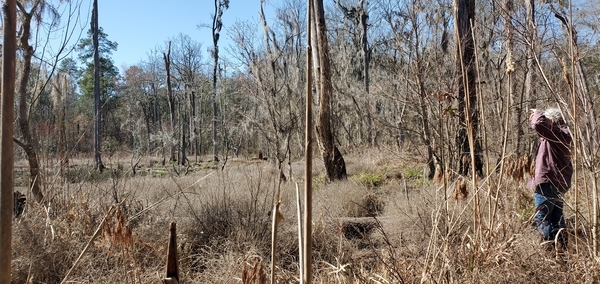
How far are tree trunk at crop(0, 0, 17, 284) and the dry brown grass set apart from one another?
971 millimetres

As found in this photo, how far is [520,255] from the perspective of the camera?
2740mm

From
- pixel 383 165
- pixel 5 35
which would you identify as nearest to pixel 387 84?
pixel 383 165

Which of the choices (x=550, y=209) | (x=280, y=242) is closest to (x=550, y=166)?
(x=550, y=209)

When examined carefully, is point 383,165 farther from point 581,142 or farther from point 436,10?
point 581,142

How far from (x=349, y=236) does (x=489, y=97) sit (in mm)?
3465

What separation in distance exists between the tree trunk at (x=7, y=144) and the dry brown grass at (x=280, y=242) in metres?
0.97

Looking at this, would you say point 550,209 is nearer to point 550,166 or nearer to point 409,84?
point 550,166

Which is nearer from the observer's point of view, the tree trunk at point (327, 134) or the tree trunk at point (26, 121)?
the tree trunk at point (26, 121)

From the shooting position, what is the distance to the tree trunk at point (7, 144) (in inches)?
26.5

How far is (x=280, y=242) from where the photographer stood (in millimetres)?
4645

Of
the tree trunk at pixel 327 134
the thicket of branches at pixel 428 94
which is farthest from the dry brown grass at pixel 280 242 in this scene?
the tree trunk at pixel 327 134

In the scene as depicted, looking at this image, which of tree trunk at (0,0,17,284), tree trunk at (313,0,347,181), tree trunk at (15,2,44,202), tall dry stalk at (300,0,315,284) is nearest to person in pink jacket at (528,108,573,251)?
tall dry stalk at (300,0,315,284)

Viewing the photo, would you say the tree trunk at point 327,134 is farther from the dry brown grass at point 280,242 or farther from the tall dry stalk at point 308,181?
the tall dry stalk at point 308,181

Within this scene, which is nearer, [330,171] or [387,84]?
[330,171]
